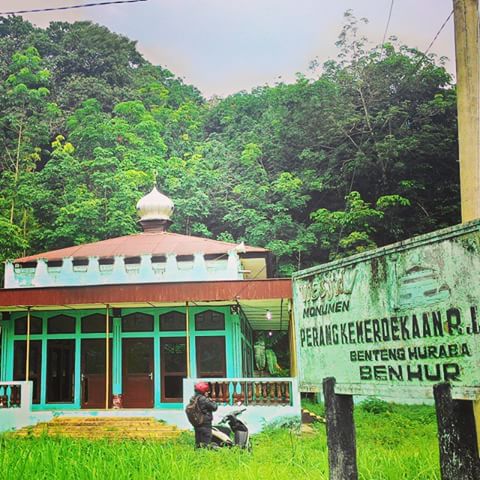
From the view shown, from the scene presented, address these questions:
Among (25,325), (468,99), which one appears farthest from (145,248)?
(468,99)

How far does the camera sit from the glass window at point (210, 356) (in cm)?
1386

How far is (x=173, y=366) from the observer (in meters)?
14.1

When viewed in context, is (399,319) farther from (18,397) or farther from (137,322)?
(137,322)

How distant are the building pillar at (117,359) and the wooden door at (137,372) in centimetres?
13

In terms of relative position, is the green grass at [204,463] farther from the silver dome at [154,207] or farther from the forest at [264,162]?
→ the forest at [264,162]

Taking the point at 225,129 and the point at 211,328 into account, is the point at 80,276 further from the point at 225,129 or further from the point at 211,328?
the point at 225,129

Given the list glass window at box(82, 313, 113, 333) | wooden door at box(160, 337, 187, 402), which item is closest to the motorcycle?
wooden door at box(160, 337, 187, 402)

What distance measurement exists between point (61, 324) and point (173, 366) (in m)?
2.93

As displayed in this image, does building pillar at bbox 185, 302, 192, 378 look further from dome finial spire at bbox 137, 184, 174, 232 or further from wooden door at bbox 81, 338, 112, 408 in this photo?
dome finial spire at bbox 137, 184, 174, 232

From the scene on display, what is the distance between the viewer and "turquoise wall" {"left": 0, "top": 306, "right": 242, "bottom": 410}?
1376cm

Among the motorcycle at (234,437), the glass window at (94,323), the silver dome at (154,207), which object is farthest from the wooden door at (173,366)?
the silver dome at (154,207)

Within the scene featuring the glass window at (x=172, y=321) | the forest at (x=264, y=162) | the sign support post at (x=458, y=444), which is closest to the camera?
the sign support post at (x=458, y=444)

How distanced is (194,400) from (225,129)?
26.3 meters

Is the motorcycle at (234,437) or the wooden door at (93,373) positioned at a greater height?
the wooden door at (93,373)
